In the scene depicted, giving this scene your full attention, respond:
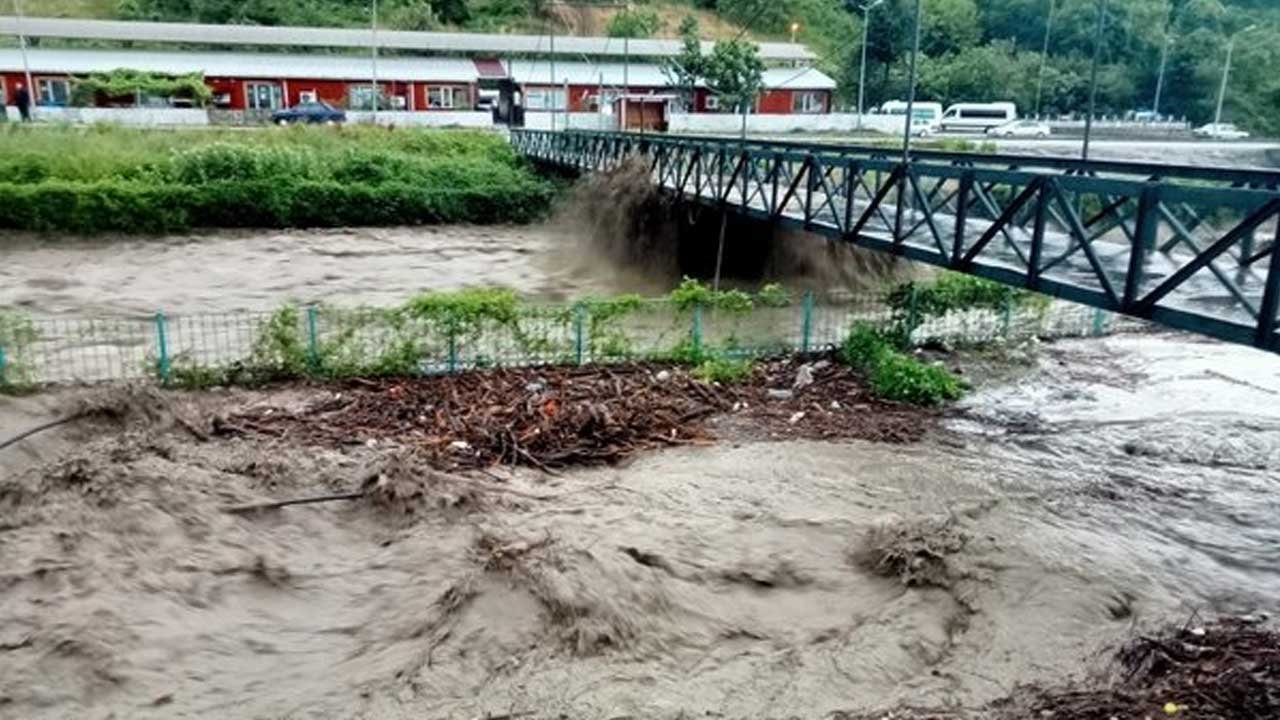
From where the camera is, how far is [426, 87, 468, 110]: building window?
182 feet

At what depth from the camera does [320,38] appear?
56375mm

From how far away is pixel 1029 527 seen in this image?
10641 millimetres

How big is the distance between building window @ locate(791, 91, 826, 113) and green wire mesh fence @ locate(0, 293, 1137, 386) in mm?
44477

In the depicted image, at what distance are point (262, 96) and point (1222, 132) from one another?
47543 millimetres

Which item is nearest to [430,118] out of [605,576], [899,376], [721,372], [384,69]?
[384,69]

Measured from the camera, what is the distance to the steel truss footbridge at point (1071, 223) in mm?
8406

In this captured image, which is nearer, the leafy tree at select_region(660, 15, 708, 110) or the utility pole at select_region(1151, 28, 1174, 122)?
the utility pole at select_region(1151, 28, 1174, 122)

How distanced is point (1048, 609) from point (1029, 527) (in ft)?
6.21

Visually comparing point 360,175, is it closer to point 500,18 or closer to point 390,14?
point 390,14

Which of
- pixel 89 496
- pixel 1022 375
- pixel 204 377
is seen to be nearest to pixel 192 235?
pixel 204 377

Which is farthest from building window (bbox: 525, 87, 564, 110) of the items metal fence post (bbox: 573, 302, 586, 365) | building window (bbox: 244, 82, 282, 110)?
metal fence post (bbox: 573, 302, 586, 365)

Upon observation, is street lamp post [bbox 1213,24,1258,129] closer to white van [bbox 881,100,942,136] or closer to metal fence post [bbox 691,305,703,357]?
white van [bbox 881,100,942,136]

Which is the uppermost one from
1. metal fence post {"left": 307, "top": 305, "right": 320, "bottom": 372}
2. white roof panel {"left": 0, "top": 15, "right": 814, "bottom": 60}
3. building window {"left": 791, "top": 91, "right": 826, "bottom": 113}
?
white roof panel {"left": 0, "top": 15, "right": 814, "bottom": 60}

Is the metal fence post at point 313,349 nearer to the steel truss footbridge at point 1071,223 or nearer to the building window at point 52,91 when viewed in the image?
the steel truss footbridge at point 1071,223
